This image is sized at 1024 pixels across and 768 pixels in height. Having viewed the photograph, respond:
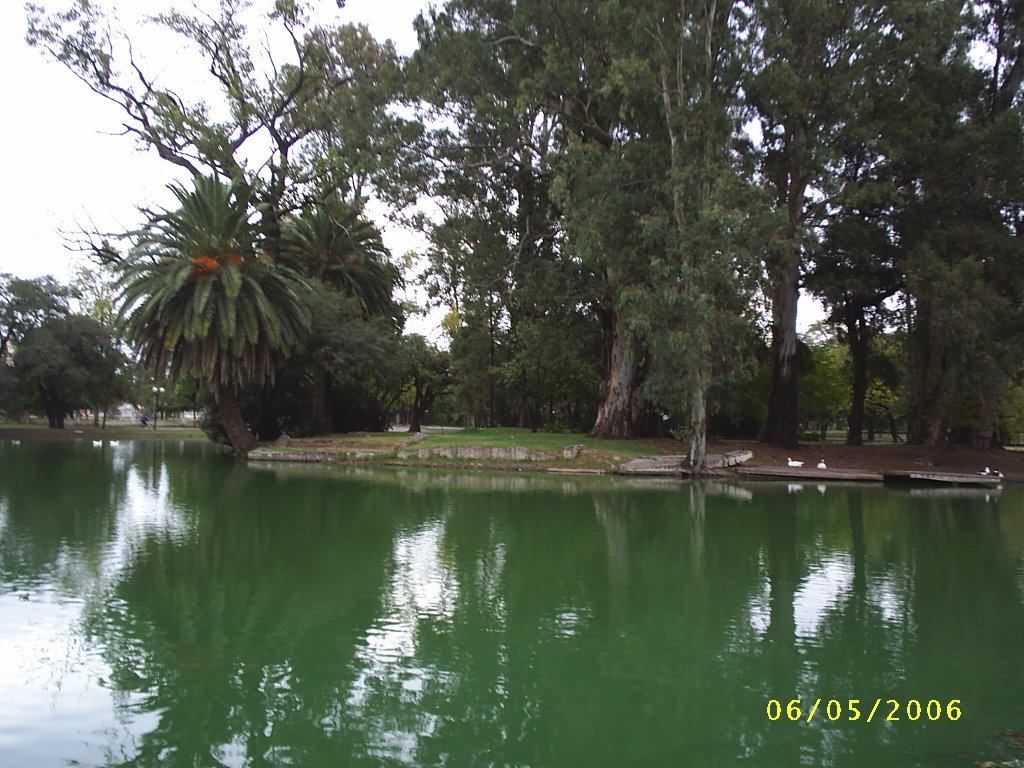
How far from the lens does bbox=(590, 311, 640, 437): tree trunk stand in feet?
100

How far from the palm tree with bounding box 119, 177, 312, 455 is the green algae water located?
14884 mm

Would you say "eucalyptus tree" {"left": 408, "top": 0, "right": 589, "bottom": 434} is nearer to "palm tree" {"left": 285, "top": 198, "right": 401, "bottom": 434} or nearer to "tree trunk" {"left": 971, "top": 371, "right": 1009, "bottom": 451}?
"palm tree" {"left": 285, "top": 198, "right": 401, "bottom": 434}

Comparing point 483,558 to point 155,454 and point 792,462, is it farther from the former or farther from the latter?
point 155,454

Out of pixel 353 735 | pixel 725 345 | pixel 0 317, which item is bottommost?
pixel 353 735

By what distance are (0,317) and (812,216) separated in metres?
49.4

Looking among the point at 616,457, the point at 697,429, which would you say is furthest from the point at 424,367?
the point at 697,429

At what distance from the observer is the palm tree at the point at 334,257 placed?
36969mm

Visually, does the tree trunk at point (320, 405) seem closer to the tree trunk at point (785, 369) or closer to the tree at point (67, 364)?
the tree trunk at point (785, 369)

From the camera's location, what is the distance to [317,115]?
33281mm

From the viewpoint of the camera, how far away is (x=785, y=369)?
30.7 meters

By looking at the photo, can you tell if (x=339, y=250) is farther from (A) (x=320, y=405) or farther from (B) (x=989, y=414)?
(B) (x=989, y=414)

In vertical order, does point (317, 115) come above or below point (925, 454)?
above

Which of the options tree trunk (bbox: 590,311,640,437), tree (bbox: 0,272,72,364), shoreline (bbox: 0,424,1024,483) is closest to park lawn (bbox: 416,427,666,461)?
shoreline (bbox: 0,424,1024,483)

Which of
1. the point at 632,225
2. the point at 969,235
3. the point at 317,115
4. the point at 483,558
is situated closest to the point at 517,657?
the point at 483,558
